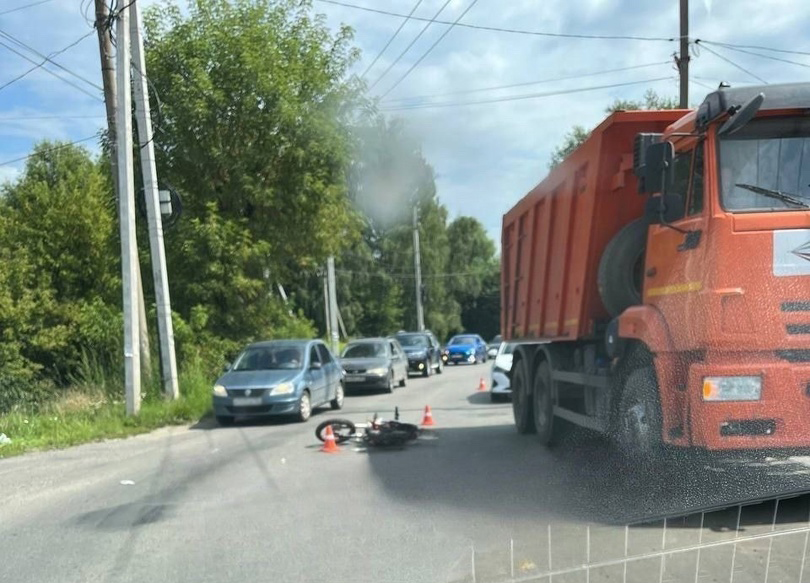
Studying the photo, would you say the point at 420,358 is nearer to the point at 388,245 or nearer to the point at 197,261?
the point at 197,261

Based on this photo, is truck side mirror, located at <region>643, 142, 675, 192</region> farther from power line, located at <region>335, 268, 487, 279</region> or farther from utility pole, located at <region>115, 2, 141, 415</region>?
power line, located at <region>335, 268, 487, 279</region>

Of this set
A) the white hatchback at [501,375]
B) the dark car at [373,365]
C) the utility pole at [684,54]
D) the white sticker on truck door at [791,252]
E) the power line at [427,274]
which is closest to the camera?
the white sticker on truck door at [791,252]

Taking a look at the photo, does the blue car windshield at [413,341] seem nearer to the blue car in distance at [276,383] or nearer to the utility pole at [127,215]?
the blue car in distance at [276,383]

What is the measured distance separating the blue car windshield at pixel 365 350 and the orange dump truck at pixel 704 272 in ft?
48.1

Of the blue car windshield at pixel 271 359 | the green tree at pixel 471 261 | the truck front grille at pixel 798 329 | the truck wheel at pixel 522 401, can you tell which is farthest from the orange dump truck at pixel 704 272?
the green tree at pixel 471 261

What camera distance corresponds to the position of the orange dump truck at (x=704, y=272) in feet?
20.6

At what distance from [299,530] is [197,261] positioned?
48.9ft

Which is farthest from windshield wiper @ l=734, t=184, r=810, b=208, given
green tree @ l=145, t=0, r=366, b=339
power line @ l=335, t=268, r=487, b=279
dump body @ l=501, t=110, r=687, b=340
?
power line @ l=335, t=268, r=487, b=279

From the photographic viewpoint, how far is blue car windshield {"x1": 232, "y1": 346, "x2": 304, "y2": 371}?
15.7 metres

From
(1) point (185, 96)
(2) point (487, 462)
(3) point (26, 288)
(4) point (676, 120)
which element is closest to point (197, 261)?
(1) point (185, 96)

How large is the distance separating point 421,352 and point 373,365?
7.47 m

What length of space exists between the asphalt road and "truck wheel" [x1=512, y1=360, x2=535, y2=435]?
1.06 meters

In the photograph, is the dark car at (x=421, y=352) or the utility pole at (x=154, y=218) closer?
the utility pole at (x=154, y=218)

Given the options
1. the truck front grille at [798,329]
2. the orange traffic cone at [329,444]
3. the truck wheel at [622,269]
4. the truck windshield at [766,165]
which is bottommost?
the orange traffic cone at [329,444]
